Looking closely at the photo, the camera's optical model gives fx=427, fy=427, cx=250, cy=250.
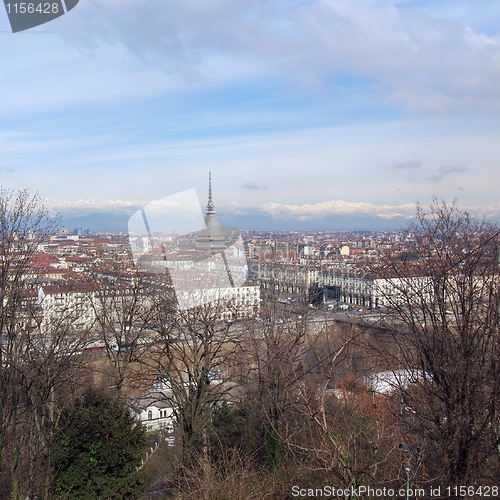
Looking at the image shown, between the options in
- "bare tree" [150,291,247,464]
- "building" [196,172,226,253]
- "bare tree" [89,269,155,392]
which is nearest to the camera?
"bare tree" [150,291,247,464]

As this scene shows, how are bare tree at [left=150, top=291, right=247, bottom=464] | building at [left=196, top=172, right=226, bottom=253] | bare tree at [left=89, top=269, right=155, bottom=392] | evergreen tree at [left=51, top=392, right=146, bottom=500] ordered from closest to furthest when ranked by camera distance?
1. evergreen tree at [left=51, top=392, right=146, bottom=500]
2. bare tree at [left=150, top=291, right=247, bottom=464]
3. bare tree at [left=89, top=269, right=155, bottom=392]
4. building at [left=196, top=172, right=226, bottom=253]

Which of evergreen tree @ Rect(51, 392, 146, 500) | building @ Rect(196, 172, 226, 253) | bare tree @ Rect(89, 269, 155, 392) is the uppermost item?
building @ Rect(196, 172, 226, 253)

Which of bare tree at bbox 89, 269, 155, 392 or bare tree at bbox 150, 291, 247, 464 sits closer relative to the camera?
bare tree at bbox 150, 291, 247, 464

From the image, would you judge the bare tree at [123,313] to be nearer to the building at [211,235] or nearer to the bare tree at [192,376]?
the bare tree at [192,376]

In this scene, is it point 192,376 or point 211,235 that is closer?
point 192,376

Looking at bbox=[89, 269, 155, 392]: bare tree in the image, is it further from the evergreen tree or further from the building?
the building

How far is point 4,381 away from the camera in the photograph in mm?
4375

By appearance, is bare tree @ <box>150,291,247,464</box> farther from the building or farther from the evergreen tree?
the building

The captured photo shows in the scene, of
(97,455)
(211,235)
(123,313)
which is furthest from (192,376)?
(211,235)

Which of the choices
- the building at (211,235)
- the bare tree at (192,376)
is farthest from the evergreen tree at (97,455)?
the building at (211,235)

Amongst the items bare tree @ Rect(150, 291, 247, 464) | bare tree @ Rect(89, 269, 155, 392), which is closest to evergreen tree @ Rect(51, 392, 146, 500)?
bare tree @ Rect(150, 291, 247, 464)

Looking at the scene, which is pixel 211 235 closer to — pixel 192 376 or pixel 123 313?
pixel 123 313

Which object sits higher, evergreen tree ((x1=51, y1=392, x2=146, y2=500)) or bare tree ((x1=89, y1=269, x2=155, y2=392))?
bare tree ((x1=89, y1=269, x2=155, y2=392))

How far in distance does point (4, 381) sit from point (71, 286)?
20.6 ft
